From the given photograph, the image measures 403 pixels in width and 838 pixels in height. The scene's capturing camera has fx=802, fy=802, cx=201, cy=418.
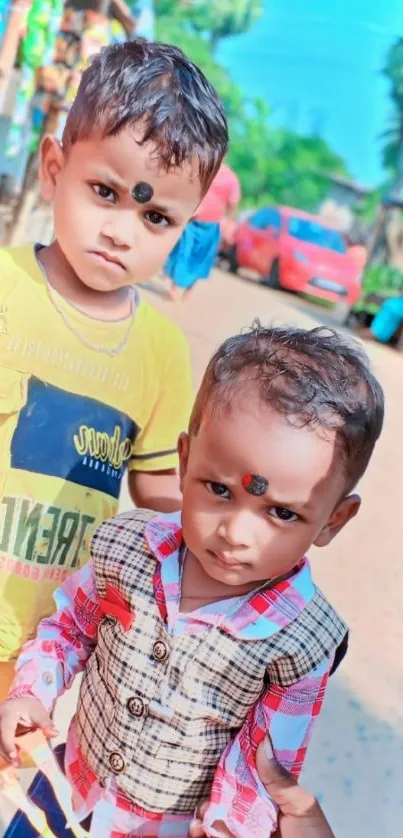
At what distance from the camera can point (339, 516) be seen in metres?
0.65

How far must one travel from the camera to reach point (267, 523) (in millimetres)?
610

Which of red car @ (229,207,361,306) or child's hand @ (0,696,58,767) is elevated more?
red car @ (229,207,361,306)

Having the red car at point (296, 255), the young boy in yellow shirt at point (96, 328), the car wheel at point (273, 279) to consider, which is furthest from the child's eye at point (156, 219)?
the car wheel at point (273, 279)

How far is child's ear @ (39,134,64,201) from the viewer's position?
77cm

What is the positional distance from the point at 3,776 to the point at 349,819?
1.59ft

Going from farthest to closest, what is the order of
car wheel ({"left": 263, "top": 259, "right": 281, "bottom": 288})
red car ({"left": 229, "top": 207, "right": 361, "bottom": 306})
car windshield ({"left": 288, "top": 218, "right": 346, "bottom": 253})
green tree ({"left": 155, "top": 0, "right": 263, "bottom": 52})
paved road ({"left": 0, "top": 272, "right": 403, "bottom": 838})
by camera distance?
1. car windshield ({"left": 288, "top": 218, "right": 346, "bottom": 253})
2. green tree ({"left": 155, "top": 0, "right": 263, "bottom": 52})
3. red car ({"left": 229, "top": 207, "right": 361, "bottom": 306})
4. car wheel ({"left": 263, "top": 259, "right": 281, "bottom": 288})
5. paved road ({"left": 0, "top": 272, "right": 403, "bottom": 838})

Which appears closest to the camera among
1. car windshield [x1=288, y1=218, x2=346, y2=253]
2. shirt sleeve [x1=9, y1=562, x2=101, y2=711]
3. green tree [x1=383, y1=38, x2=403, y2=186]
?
shirt sleeve [x1=9, y1=562, x2=101, y2=711]

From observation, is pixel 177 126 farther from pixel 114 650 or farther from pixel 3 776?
pixel 3 776

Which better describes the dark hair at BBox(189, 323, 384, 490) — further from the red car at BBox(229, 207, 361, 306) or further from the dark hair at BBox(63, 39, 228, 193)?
the red car at BBox(229, 207, 361, 306)

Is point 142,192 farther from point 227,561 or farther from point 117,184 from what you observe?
point 227,561

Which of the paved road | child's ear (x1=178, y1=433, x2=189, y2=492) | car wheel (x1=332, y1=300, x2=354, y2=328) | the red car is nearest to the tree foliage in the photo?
the red car

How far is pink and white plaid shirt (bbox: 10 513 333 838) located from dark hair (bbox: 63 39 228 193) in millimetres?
330

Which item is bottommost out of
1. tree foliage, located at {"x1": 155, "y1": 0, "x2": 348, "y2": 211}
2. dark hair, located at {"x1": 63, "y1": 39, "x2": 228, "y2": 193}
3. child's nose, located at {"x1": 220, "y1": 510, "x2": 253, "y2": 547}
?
child's nose, located at {"x1": 220, "y1": 510, "x2": 253, "y2": 547}

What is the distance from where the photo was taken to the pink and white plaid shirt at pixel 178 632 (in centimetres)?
61
